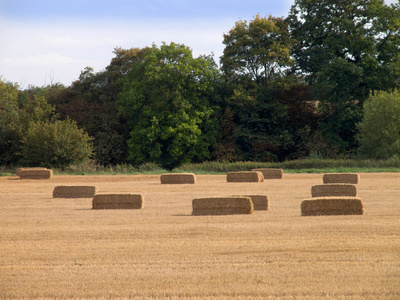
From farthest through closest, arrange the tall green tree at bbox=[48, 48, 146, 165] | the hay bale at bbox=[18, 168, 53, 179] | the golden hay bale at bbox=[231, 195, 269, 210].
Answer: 1. the tall green tree at bbox=[48, 48, 146, 165]
2. the hay bale at bbox=[18, 168, 53, 179]
3. the golden hay bale at bbox=[231, 195, 269, 210]

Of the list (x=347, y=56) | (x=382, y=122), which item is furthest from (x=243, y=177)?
(x=347, y=56)

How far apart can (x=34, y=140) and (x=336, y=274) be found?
36.0 m

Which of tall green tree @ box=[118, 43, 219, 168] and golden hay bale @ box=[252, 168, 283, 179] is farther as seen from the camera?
tall green tree @ box=[118, 43, 219, 168]

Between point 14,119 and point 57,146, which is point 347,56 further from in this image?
point 14,119

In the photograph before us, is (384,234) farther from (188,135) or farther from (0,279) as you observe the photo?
(188,135)

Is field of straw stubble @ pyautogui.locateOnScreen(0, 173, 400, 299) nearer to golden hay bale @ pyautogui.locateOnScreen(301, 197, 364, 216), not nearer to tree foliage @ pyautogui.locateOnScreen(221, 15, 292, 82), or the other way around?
golden hay bale @ pyautogui.locateOnScreen(301, 197, 364, 216)

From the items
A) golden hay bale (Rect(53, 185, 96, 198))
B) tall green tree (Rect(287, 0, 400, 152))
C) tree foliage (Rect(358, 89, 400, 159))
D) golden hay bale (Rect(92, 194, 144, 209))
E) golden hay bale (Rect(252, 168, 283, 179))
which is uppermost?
tall green tree (Rect(287, 0, 400, 152))

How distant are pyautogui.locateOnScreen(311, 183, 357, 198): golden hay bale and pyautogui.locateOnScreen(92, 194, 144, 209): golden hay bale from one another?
206 inches

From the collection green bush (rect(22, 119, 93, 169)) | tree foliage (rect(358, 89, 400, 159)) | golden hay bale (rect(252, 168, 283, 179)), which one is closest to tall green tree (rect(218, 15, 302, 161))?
tree foliage (rect(358, 89, 400, 159))

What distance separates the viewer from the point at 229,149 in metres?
46.6

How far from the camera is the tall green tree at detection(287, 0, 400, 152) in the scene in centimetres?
4500

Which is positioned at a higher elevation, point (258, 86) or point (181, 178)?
point (258, 86)

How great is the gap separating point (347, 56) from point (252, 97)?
878cm

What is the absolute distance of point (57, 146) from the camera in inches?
1510
